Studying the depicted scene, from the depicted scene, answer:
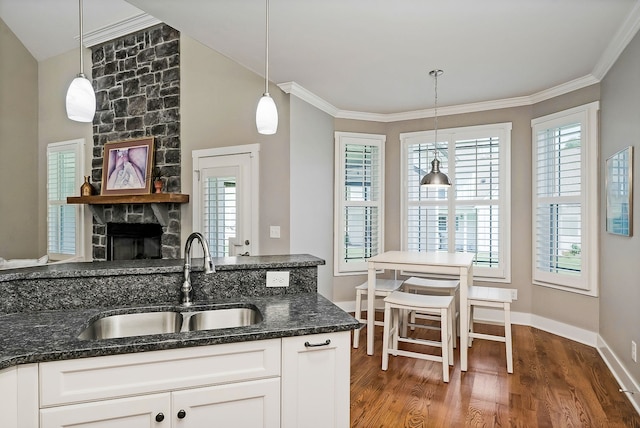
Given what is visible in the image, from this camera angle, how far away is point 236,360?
1.46m

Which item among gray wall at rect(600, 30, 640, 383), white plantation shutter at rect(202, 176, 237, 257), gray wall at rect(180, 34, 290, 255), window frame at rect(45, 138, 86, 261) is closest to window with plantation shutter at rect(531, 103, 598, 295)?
gray wall at rect(600, 30, 640, 383)

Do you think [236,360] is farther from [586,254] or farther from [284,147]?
[586,254]

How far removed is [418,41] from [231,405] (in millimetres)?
2675

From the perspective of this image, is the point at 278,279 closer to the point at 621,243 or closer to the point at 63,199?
the point at 621,243

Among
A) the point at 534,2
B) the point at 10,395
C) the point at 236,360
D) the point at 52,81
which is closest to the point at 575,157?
the point at 534,2

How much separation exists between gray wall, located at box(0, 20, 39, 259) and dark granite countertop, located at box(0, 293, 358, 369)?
16.3 ft

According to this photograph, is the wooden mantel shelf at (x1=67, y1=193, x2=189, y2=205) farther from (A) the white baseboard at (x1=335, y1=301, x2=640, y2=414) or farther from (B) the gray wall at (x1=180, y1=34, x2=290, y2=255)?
(A) the white baseboard at (x1=335, y1=301, x2=640, y2=414)

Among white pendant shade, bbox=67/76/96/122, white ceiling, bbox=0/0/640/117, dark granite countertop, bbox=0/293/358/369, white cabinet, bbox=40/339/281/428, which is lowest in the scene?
white cabinet, bbox=40/339/281/428

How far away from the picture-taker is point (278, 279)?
2088mm

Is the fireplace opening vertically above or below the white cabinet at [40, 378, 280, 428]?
above

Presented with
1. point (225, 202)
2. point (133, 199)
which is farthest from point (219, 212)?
point (133, 199)

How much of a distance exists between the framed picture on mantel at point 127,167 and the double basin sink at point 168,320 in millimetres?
3062

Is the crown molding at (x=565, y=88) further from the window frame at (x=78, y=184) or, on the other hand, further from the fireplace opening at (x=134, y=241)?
the window frame at (x=78, y=184)

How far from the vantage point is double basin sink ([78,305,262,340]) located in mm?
1740
